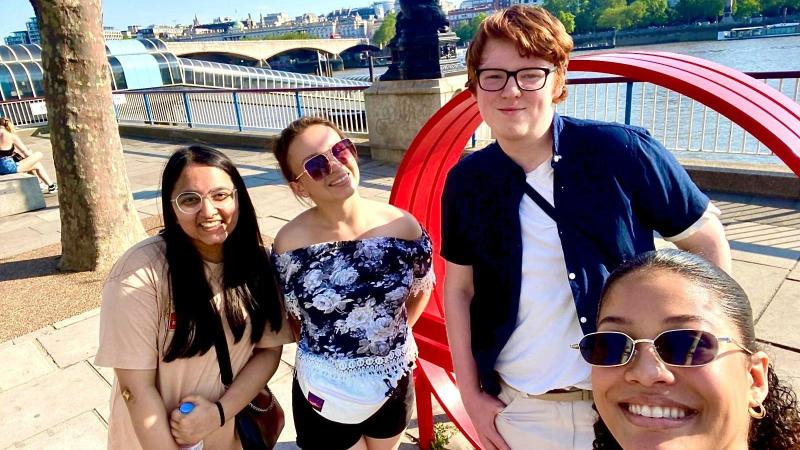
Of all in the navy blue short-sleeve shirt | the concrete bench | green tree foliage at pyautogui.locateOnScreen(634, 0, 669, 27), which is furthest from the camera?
green tree foliage at pyautogui.locateOnScreen(634, 0, 669, 27)

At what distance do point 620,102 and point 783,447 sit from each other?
7076mm

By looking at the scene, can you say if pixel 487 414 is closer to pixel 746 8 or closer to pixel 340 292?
pixel 340 292

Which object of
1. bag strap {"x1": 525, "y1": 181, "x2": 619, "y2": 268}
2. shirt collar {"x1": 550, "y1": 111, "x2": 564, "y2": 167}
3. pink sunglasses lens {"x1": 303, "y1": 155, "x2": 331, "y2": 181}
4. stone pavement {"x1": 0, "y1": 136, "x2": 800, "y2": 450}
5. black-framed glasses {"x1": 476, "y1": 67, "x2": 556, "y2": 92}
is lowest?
stone pavement {"x1": 0, "y1": 136, "x2": 800, "y2": 450}

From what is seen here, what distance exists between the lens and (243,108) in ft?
43.0

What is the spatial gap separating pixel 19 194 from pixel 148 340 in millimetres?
8234

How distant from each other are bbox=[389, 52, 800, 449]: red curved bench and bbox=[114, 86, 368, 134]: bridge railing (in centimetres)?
616

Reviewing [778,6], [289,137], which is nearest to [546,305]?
[289,137]

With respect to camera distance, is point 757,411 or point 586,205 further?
point 586,205

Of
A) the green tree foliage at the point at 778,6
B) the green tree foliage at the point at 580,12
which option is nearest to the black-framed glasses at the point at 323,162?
the green tree foliage at the point at 580,12

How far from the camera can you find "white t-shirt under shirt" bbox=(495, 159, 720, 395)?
1448mm

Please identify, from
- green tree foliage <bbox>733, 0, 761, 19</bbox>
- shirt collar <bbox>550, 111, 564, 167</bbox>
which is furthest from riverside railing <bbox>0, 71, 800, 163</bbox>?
green tree foliage <bbox>733, 0, 761, 19</bbox>

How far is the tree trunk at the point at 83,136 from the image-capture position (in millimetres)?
4855

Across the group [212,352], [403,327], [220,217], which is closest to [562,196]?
[403,327]

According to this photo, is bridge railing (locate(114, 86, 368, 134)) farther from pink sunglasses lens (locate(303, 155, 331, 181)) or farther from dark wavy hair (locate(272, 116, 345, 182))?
pink sunglasses lens (locate(303, 155, 331, 181))
